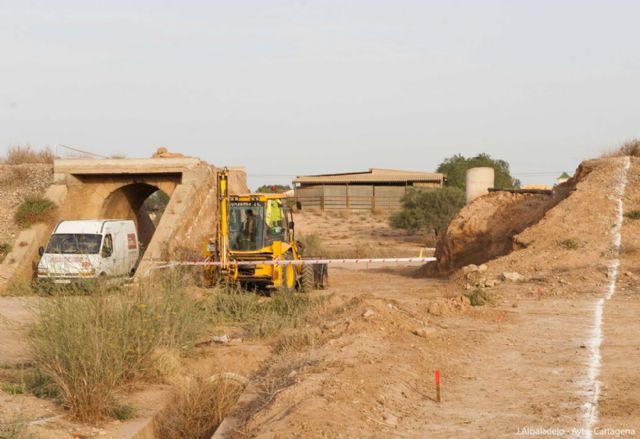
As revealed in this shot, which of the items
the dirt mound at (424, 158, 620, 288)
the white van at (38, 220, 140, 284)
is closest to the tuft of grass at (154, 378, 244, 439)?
the dirt mound at (424, 158, 620, 288)

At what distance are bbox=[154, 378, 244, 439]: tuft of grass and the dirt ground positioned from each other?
718 millimetres

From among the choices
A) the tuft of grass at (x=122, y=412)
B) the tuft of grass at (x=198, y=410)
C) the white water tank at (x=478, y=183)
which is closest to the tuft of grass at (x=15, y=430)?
the tuft of grass at (x=122, y=412)

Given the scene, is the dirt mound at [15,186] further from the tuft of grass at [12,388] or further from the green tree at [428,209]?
the green tree at [428,209]

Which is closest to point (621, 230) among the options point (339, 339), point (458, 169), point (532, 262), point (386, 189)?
point (532, 262)

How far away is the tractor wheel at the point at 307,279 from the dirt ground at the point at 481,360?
2.59m

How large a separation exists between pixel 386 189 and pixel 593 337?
46853 millimetres

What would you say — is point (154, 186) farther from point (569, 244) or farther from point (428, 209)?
point (428, 209)

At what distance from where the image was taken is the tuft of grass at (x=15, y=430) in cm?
789

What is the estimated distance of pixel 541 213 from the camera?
24.1 meters

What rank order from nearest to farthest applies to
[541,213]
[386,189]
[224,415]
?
[224,415], [541,213], [386,189]

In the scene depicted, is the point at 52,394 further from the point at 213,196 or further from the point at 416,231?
the point at 416,231

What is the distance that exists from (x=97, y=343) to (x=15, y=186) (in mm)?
21640

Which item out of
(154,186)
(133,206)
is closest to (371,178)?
(133,206)

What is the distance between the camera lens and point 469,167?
2822 inches
